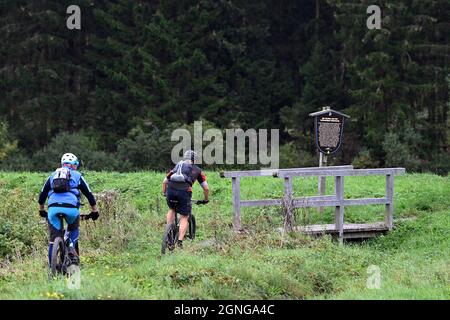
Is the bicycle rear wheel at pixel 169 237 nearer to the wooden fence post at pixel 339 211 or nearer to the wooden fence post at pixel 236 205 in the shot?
the wooden fence post at pixel 236 205

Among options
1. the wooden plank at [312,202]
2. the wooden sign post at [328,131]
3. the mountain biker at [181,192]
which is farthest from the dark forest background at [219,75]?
the mountain biker at [181,192]

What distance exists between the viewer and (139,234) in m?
15.8

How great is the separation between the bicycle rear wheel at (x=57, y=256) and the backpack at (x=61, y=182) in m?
0.75

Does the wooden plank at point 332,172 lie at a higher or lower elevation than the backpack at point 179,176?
higher

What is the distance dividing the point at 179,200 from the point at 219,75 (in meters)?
33.2

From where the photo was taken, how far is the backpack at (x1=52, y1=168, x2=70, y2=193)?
1168cm

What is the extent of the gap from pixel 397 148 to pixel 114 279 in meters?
28.9

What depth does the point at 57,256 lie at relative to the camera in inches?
471

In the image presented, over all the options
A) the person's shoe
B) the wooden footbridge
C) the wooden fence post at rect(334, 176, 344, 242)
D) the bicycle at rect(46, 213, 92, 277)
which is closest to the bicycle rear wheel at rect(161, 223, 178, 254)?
the wooden footbridge

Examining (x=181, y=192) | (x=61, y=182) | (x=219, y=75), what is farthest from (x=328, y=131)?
(x=219, y=75)

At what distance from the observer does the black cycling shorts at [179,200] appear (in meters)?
14.0

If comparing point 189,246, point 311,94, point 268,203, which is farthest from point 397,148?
point 189,246

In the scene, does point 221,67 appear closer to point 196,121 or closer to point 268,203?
point 196,121

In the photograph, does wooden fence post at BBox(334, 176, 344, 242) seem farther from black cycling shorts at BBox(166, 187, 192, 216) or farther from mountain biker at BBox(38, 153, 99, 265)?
mountain biker at BBox(38, 153, 99, 265)
